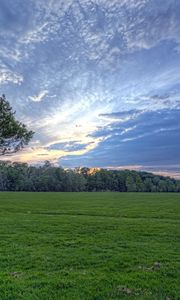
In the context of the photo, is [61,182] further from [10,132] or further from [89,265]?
[89,265]

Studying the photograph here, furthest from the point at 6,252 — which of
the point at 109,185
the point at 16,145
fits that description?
the point at 109,185

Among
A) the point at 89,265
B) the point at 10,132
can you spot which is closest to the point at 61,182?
the point at 10,132

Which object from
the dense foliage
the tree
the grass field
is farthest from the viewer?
the dense foliage

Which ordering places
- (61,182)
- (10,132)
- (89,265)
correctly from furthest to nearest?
1. (61,182)
2. (10,132)
3. (89,265)

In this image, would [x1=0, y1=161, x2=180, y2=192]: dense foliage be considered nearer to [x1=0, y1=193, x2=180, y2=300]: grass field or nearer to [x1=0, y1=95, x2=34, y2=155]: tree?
[x1=0, y1=95, x2=34, y2=155]: tree

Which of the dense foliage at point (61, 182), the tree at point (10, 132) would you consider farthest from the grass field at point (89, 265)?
the dense foliage at point (61, 182)

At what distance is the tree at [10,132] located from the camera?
108 feet

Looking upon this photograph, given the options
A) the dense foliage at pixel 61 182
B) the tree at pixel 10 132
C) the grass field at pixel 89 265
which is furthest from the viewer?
the dense foliage at pixel 61 182

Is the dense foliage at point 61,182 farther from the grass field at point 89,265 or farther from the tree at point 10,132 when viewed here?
the grass field at point 89,265

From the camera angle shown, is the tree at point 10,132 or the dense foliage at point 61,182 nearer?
the tree at point 10,132

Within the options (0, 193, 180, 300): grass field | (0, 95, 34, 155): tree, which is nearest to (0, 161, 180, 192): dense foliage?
(0, 95, 34, 155): tree

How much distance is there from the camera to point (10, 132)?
110 feet

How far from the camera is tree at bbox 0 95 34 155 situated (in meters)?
32.9

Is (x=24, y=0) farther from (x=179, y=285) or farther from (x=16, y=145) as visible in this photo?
(x=179, y=285)
